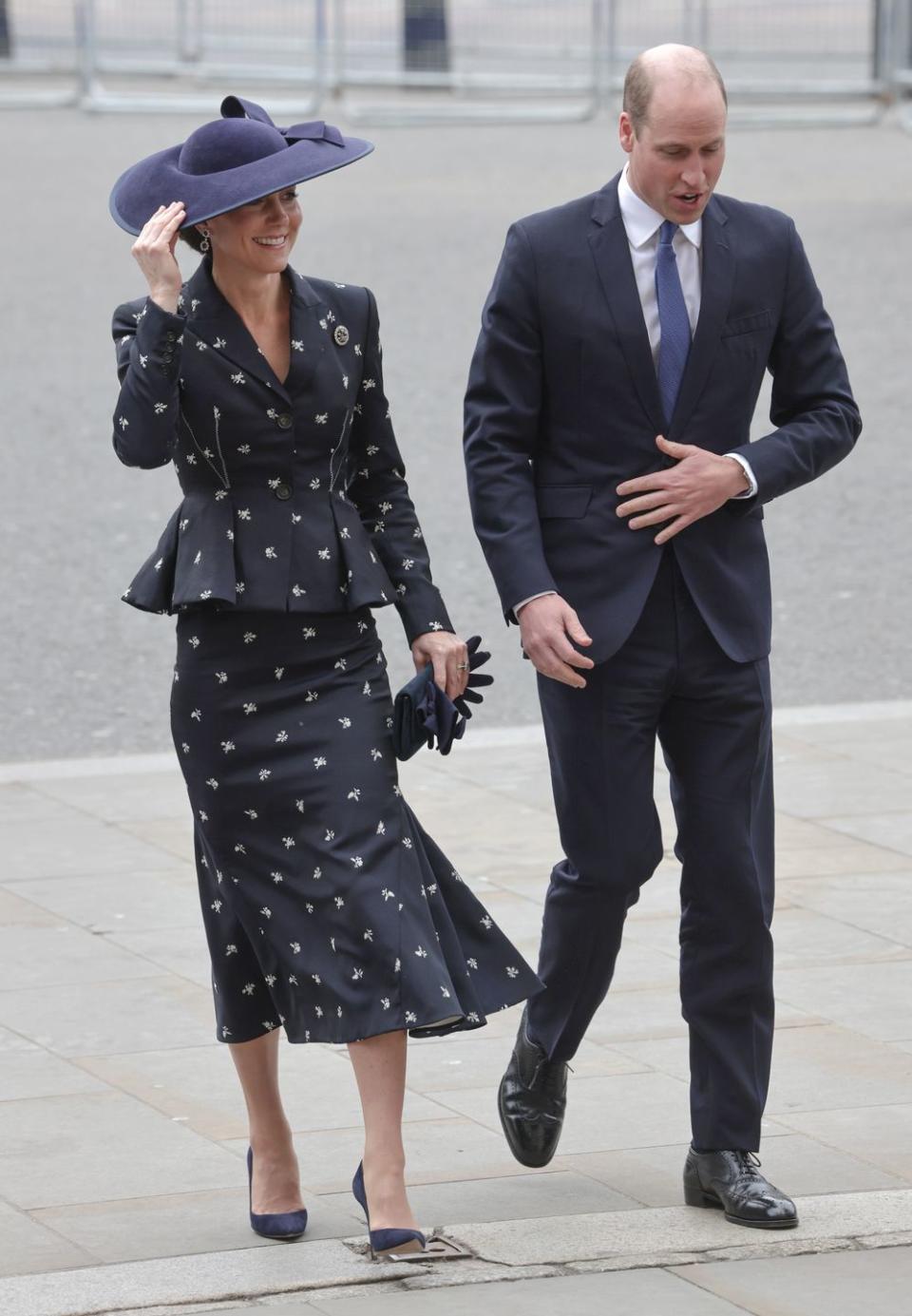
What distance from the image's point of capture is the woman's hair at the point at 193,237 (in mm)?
4160

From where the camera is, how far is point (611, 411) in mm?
4309

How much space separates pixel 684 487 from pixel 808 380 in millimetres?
345

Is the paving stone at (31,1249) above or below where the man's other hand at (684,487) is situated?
below

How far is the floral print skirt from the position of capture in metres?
4.10

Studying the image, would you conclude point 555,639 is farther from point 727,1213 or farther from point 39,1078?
point 39,1078

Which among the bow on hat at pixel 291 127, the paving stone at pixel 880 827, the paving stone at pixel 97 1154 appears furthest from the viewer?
the paving stone at pixel 880 827

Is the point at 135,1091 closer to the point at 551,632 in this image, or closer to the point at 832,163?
the point at 551,632

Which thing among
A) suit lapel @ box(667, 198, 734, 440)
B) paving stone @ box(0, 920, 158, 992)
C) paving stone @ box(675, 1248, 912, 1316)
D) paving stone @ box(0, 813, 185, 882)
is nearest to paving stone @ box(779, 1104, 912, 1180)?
paving stone @ box(675, 1248, 912, 1316)

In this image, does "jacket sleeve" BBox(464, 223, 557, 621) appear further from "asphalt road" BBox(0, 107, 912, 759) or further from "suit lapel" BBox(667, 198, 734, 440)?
"asphalt road" BBox(0, 107, 912, 759)

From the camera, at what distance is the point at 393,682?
8188 millimetres

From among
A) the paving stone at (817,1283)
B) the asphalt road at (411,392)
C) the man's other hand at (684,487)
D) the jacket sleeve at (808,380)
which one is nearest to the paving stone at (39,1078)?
the paving stone at (817,1283)

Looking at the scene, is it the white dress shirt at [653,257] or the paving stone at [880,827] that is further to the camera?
the paving stone at [880,827]

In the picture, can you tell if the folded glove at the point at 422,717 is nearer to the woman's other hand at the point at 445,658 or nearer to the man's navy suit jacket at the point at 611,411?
the woman's other hand at the point at 445,658

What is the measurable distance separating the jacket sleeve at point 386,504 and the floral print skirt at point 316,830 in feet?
0.37
